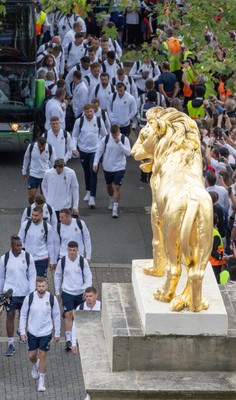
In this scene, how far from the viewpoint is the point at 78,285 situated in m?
19.2

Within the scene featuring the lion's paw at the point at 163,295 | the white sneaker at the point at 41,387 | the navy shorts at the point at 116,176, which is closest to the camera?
the lion's paw at the point at 163,295

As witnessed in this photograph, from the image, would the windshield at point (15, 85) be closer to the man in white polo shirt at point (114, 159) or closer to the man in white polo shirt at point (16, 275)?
the man in white polo shirt at point (114, 159)

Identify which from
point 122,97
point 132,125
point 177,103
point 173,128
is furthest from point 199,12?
point 173,128

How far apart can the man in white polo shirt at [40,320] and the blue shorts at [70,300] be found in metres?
0.96

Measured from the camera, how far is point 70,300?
1933 centimetres

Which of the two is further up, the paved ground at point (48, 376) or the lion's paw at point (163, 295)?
the lion's paw at point (163, 295)

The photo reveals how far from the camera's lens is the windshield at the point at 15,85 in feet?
90.1

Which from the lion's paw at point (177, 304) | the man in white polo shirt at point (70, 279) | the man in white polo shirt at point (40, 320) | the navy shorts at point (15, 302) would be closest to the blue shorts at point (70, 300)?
the man in white polo shirt at point (70, 279)

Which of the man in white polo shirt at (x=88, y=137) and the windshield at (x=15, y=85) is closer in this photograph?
the man in white polo shirt at (x=88, y=137)

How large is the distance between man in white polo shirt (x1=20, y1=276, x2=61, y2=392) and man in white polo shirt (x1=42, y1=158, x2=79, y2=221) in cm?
441

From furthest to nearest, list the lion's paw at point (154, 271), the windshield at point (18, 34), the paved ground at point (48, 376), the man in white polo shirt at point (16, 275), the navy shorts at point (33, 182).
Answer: the windshield at point (18, 34), the navy shorts at point (33, 182), the man in white polo shirt at point (16, 275), the paved ground at point (48, 376), the lion's paw at point (154, 271)

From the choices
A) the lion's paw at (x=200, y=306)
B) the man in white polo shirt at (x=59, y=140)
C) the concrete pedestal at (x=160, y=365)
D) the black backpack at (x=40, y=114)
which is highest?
the lion's paw at (x=200, y=306)

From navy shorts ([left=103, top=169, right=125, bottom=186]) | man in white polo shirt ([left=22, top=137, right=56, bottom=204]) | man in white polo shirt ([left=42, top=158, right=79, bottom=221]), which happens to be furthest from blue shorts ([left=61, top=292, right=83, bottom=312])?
navy shorts ([left=103, top=169, right=125, bottom=186])

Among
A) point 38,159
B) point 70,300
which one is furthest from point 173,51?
point 70,300
